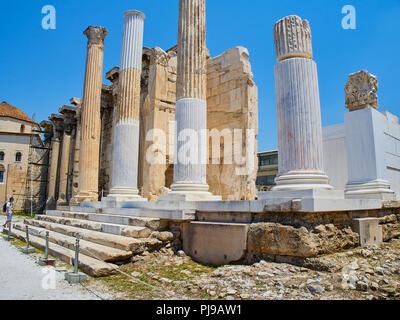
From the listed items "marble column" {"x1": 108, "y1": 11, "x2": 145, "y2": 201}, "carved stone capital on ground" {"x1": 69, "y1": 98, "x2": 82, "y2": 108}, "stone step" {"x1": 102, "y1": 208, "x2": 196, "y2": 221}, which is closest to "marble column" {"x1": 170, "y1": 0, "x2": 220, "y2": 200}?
"stone step" {"x1": 102, "y1": 208, "x2": 196, "y2": 221}

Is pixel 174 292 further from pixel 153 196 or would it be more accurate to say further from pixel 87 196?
pixel 87 196

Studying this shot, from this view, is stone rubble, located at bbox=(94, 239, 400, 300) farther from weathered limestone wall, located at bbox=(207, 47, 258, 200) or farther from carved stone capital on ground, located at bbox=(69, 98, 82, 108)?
carved stone capital on ground, located at bbox=(69, 98, 82, 108)

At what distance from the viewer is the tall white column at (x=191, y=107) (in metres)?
8.76

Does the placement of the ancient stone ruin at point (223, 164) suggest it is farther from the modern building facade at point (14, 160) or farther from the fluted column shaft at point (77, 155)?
the modern building facade at point (14, 160)

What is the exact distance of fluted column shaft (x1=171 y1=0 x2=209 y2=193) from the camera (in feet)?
28.8

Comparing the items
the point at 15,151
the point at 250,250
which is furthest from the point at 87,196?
the point at 15,151

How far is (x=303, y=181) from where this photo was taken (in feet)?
19.1

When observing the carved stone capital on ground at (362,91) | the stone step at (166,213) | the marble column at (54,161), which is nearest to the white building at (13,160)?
the marble column at (54,161)

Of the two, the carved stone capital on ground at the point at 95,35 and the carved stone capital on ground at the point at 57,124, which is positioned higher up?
the carved stone capital on ground at the point at 95,35

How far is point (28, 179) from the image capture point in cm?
3431

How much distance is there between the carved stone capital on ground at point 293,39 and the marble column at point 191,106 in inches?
124

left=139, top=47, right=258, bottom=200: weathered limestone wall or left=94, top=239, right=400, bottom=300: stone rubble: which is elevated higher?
left=139, top=47, right=258, bottom=200: weathered limestone wall

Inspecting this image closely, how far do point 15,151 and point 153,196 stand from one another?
30420 mm

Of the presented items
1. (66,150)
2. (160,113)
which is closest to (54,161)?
(66,150)
